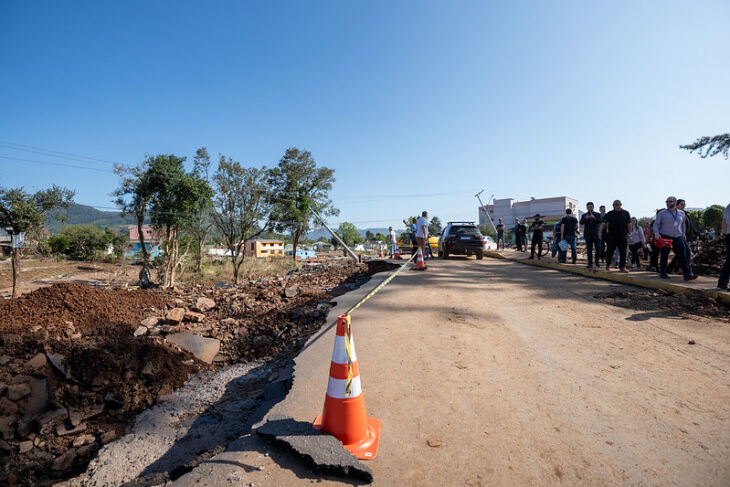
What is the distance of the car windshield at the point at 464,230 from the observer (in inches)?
578

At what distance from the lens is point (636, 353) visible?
3.86 meters

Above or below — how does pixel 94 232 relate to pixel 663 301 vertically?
above

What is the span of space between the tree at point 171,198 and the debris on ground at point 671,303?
22.7 m

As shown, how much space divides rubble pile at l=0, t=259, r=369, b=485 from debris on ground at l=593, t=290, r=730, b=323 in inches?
218

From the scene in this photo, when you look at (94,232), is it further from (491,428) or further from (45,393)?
(491,428)

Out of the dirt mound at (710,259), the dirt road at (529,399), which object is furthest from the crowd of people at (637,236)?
the dirt road at (529,399)

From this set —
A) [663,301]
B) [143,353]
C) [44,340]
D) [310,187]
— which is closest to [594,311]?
[663,301]

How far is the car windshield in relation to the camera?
1468 centimetres

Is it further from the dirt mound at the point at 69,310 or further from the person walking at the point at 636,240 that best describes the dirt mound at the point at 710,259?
the dirt mound at the point at 69,310

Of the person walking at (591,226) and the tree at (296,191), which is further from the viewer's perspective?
the tree at (296,191)

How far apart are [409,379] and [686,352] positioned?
3314 mm

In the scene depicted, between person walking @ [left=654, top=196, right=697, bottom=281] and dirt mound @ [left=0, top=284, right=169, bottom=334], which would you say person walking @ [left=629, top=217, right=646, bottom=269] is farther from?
dirt mound @ [left=0, top=284, right=169, bottom=334]

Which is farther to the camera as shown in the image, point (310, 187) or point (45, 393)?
point (310, 187)

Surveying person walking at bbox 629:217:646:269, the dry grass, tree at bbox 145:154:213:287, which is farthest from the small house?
person walking at bbox 629:217:646:269
